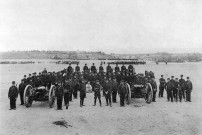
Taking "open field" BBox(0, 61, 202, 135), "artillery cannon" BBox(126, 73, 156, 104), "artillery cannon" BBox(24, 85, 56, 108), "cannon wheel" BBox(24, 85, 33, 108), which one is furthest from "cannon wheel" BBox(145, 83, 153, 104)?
"cannon wheel" BBox(24, 85, 33, 108)

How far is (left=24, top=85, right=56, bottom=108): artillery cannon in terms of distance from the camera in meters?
11.0

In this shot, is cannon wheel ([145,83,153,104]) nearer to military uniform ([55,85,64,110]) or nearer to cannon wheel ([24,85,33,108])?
military uniform ([55,85,64,110])

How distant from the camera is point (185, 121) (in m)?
9.09

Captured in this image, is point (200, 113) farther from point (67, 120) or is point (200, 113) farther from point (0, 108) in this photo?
point (0, 108)

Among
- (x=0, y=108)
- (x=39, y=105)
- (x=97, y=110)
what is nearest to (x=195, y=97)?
(x=97, y=110)

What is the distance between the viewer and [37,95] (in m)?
11.4

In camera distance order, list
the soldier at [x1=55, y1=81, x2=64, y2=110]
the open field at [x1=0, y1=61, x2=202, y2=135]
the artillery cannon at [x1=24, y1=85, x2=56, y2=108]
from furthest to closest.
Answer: the artillery cannon at [x1=24, y1=85, x2=56, y2=108]
the soldier at [x1=55, y1=81, x2=64, y2=110]
the open field at [x1=0, y1=61, x2=202, y2=135]

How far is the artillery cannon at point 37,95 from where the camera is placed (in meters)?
11.0

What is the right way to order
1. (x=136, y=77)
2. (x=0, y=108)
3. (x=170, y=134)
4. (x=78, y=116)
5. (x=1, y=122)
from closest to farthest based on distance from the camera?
1. (x=170, y=134)
2. (x=1, y=122)
3. (x=78, y=116)
4. (x=0, y=108)
5. (x=136, y=77)

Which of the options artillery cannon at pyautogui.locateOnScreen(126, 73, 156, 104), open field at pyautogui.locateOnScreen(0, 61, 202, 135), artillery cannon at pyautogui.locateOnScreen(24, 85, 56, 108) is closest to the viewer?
open field at pyautogui.locateOnScreen(0, 61, 202, 135)

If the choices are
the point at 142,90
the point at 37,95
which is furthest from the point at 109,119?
the point at 37,95

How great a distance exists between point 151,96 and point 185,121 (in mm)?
3261

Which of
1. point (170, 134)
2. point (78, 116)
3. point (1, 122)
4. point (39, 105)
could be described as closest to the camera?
point (170, 134)

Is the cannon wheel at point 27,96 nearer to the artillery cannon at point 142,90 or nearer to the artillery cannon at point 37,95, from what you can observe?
the artillery cannon at point 37,95
